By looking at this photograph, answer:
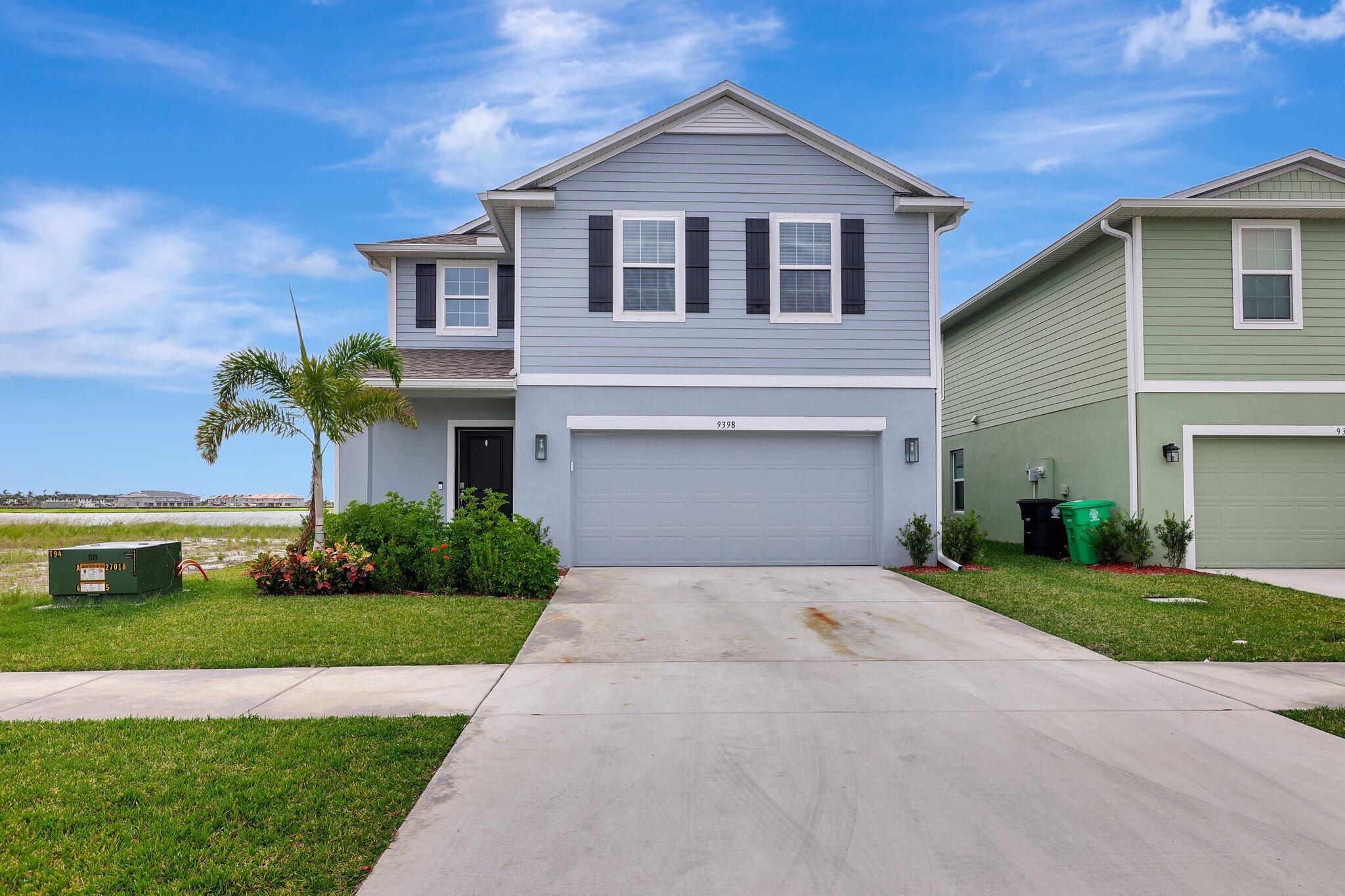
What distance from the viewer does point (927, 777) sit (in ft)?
13.2

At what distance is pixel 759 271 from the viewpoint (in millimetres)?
12055

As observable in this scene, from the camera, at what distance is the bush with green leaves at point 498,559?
9.49m

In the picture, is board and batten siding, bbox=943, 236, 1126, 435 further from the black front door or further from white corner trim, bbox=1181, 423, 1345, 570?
the black front door

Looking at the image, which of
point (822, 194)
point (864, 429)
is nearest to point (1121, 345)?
point (864, 429)

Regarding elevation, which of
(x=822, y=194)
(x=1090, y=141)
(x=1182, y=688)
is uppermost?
(x=1090, y=141)

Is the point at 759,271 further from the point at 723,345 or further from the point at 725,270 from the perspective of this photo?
the point at 723,345

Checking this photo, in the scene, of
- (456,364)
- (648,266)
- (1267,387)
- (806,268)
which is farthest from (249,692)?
(1267,387)

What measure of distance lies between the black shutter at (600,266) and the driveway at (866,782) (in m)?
6.40

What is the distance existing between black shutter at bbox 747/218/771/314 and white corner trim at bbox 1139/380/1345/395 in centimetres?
665

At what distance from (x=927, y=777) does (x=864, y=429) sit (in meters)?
8.48

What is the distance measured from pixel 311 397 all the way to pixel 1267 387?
1428 centimetres

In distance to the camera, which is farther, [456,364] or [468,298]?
[468,298]

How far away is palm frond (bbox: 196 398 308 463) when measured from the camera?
10297 mm

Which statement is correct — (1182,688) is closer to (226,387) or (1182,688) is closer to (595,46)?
(226,387)
